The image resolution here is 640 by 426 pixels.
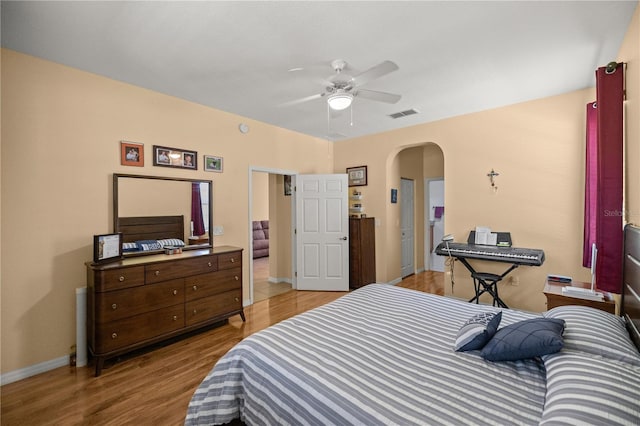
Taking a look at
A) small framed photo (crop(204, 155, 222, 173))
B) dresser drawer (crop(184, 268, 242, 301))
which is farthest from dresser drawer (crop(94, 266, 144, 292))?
small framed photo (crop(204, 155, 222, 173))

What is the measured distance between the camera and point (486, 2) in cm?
178

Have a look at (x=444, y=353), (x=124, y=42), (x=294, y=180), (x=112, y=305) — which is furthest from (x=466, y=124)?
(x=112, y=305)

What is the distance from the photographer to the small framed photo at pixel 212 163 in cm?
357

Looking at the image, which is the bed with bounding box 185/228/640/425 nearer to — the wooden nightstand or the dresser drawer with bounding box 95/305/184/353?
the wooden nightstand

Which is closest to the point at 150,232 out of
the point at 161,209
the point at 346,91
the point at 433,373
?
the point at 161,209

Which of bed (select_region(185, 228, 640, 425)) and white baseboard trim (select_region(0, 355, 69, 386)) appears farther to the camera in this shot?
white baseboard trim (select_region(0, 355, 69, 386))

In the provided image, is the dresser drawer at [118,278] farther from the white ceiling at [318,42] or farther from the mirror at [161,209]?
the white ceiling at [318,42]

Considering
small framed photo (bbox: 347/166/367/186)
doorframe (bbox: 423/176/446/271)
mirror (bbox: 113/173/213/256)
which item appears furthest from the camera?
doorframe (bbox: 423/176/446/271)

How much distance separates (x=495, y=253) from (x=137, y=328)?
12.6ft

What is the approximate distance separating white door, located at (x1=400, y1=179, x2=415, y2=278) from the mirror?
352cm

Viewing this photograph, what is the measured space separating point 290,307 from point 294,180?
204 centimetres

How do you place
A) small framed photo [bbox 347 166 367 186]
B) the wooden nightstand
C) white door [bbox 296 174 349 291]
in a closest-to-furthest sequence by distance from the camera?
1. the wooden nightstand
2. white door [bbox 296 174 349 291]
3. small framed photo [bbox 347 166 367 186]

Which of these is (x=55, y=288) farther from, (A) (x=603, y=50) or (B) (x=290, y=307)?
(A) (x=603, y=50)

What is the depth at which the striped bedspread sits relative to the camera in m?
1.09
